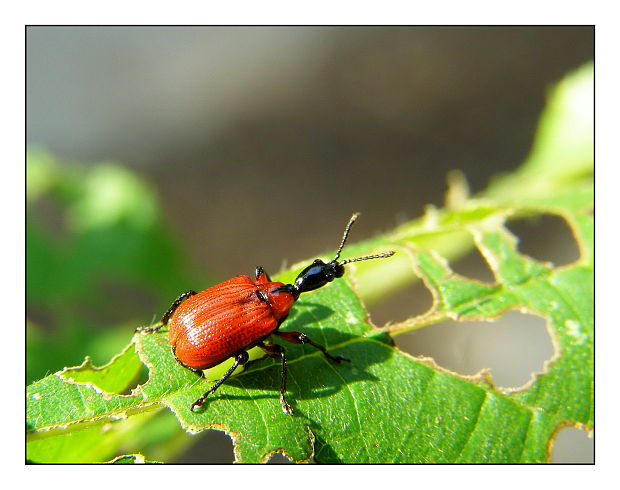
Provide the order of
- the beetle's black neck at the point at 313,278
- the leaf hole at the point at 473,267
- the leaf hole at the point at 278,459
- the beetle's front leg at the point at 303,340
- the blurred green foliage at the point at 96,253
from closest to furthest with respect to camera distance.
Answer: the leaf hole at the point at 278,459
the beetle's front leg at the point at 303,340
the beetle's black neck at the point at 313,278
the blurred green foliage at the point at 96,253
the leaf hole at the point at 473,267

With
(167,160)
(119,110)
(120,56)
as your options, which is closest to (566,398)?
(167,160)

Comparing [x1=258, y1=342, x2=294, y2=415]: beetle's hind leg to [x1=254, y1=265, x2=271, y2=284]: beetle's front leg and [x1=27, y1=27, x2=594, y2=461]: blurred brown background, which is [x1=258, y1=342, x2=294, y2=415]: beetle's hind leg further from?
[x1=27, y1=27, x2=594, y2=461]: blurred brown background

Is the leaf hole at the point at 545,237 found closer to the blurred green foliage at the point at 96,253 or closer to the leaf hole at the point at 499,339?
the leaf hole at the point at 499,339

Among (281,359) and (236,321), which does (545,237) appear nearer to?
(281,359)

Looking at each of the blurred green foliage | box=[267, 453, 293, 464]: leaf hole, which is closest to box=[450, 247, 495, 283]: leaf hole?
A: the blurred green foliage

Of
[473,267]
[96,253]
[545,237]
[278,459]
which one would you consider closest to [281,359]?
[278,459]

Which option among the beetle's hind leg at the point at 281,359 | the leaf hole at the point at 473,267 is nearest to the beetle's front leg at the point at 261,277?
the beetle's hind leg at the point at 281,359
